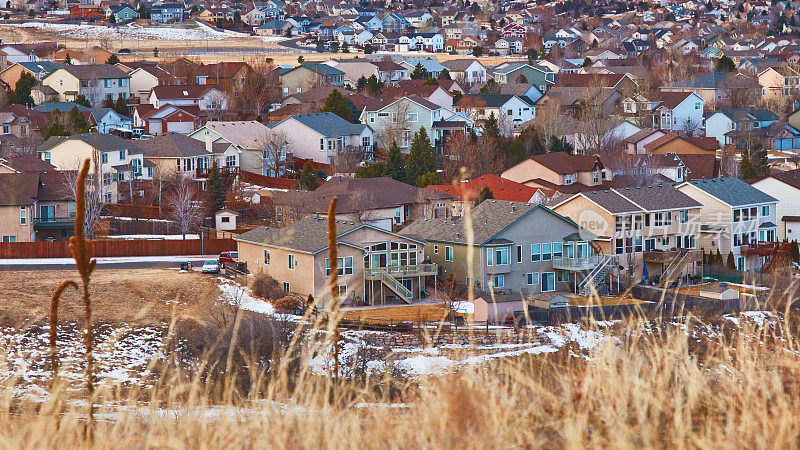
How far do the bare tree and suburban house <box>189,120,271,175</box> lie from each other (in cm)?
734

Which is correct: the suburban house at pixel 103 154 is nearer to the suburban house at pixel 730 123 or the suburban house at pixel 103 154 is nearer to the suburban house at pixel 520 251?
the suburban house at pixel 520 251

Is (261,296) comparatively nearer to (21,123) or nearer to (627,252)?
(627,252)

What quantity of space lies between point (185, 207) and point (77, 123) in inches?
716

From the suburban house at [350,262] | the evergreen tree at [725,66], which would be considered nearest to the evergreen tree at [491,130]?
the suburban house at [350,262]

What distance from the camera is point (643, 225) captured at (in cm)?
3794

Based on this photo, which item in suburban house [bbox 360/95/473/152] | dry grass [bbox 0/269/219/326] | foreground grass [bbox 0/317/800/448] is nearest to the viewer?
foreground grass [bbox 0/317/800/448]

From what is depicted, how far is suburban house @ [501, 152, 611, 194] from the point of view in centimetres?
4896

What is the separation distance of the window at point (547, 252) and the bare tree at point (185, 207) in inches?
481

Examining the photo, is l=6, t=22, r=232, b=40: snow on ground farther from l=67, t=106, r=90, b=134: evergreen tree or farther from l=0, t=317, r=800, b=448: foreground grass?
l=0, t=317, r=800, b=448: foreground grass

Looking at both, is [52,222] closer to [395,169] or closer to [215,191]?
[215,191]

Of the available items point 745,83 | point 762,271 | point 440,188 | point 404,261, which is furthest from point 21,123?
point 745,83

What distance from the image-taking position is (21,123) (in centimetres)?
6069

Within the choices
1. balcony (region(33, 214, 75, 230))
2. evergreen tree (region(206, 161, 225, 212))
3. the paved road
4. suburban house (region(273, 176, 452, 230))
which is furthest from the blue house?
the paved road

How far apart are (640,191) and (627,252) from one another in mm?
2831
